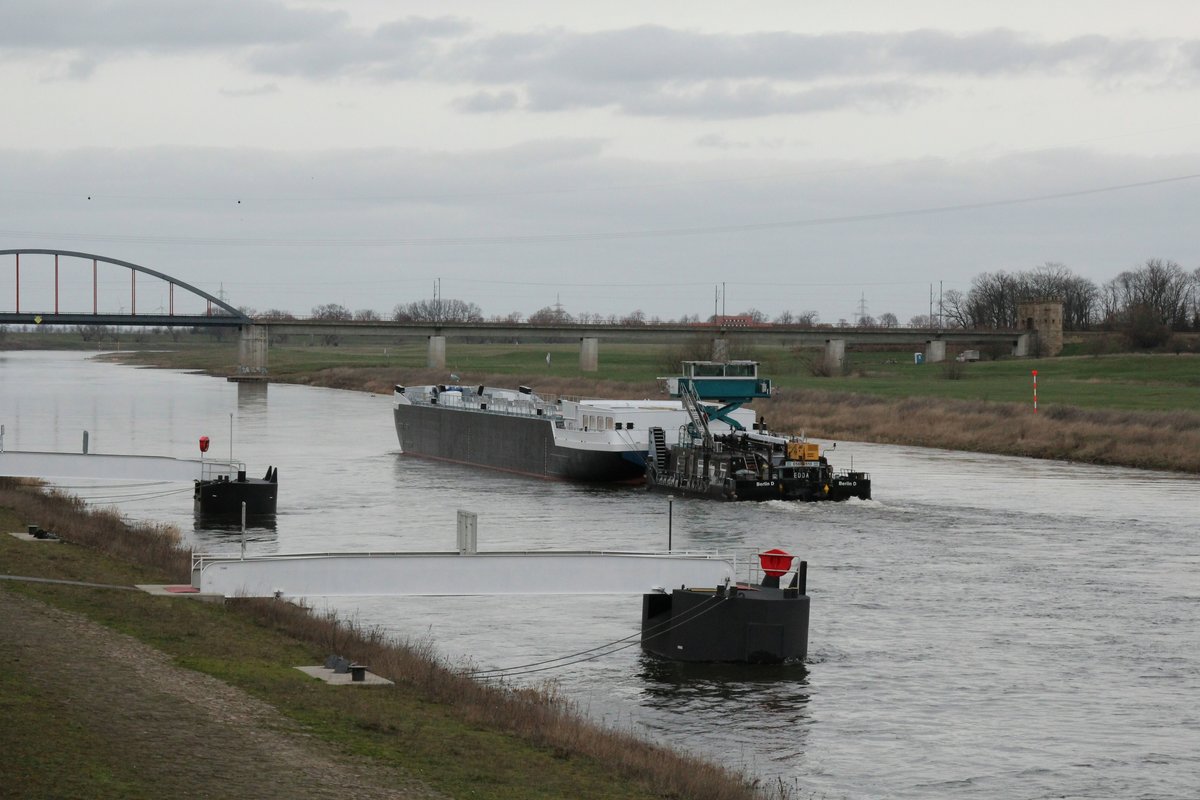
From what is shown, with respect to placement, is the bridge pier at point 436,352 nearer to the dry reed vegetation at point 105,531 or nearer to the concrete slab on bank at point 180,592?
the dry reed vegetation at point 105,531

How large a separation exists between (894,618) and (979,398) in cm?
6794

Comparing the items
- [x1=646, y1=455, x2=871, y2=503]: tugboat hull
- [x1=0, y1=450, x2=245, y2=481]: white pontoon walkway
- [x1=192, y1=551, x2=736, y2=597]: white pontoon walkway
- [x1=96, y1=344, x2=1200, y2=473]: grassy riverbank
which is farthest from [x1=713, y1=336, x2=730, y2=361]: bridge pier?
[x1=192, y1=551, x2=736, y2=597]: white pontoon walkway

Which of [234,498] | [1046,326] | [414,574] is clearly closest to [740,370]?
[234,498]

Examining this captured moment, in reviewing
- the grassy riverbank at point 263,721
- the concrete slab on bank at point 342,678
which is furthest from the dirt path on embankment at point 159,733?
the concrete slab on bank at point 342,678

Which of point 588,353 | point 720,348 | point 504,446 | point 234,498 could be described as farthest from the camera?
point 588,353

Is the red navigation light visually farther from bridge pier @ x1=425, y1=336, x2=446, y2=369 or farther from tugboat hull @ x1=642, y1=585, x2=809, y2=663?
bridge pier @ x1=425, y1=336, x2=446, y2=369

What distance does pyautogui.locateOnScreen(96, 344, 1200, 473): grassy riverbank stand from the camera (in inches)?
2758

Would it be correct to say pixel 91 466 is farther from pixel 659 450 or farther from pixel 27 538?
pixel 659 450

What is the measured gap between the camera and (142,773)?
14.8m

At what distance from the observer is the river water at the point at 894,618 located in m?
20.7

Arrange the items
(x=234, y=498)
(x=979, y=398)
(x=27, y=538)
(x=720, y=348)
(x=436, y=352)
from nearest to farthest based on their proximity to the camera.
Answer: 1. (x=27, y=538)
2. (x=234, y=498)
3. (x=979, y=398)
4. (x=720, y=348)
5. (x=436, y=352)

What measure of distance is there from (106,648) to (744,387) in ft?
145

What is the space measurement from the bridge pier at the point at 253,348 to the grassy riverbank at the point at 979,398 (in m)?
4.34

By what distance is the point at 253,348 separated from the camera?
6220 inches
